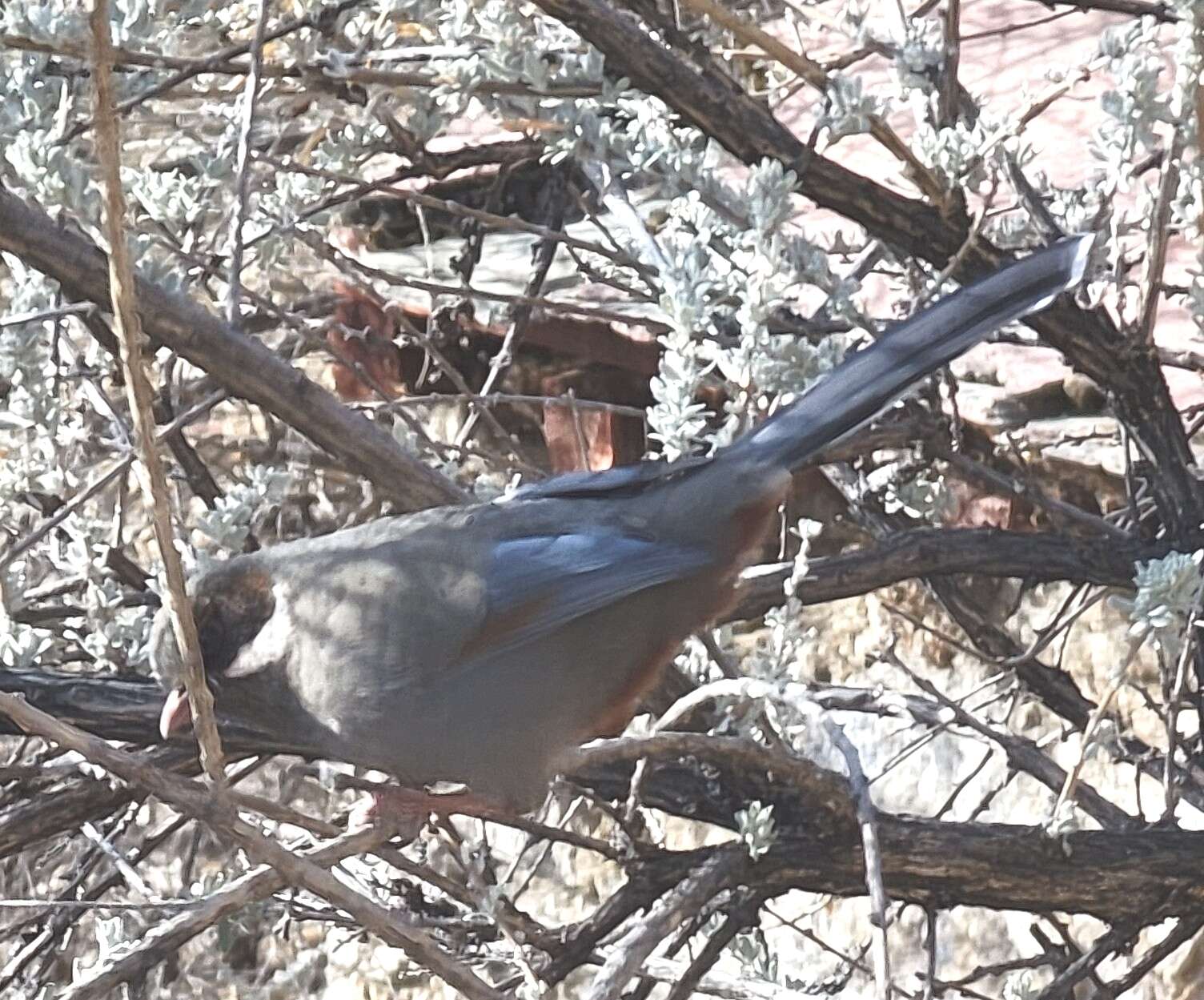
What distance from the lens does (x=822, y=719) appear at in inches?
74.5

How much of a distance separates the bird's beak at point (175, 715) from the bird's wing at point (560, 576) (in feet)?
1.21

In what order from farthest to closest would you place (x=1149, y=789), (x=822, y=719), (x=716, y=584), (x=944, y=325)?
(x=1149, y=789) < (x=716, y=584) < (x=944, y=325) < (x=822, y=719)

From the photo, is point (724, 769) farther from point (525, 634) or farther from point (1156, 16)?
point (1156, 16)

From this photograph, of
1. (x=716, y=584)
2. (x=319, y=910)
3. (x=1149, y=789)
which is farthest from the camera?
(x=1149, y=789)

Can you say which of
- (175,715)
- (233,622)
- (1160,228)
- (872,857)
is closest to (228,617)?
(233,622)

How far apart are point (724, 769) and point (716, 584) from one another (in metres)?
0.26

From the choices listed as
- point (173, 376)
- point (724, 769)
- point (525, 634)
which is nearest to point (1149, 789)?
point (724, 769)

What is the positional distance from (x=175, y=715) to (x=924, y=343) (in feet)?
3.46

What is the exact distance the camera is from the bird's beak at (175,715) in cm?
204

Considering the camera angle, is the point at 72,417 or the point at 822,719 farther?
the point at 72,417

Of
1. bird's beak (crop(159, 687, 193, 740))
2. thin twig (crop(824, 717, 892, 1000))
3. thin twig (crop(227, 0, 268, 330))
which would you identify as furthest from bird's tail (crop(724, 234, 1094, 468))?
bird's beak (crop(159, 687, 193, 740))

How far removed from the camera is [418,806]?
2205 mm

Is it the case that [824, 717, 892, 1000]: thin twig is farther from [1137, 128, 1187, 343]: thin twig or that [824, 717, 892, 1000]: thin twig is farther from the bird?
[1137, 128, 1187, 343]: thin twig

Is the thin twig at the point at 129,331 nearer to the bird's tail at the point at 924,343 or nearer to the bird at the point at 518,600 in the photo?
the bird at the point at 518,600
